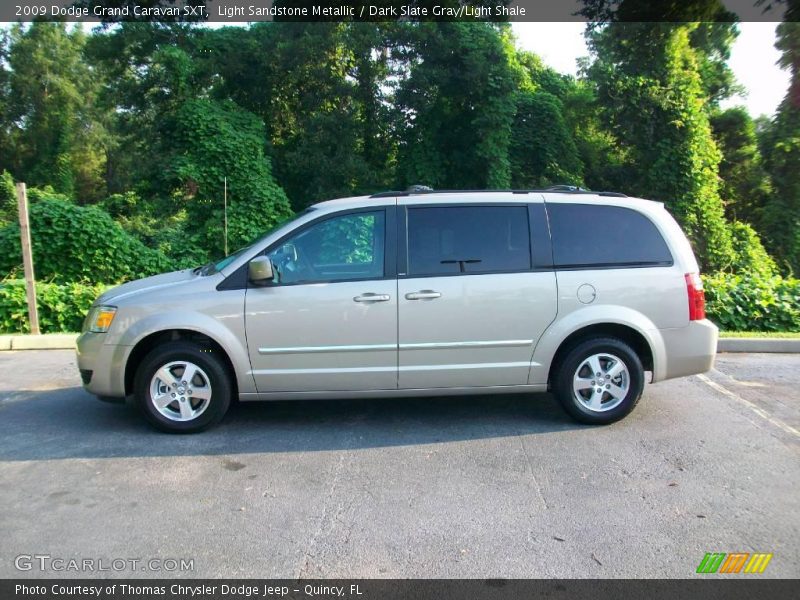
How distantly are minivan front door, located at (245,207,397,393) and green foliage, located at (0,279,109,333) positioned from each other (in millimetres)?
5277

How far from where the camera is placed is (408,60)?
54.3 ft

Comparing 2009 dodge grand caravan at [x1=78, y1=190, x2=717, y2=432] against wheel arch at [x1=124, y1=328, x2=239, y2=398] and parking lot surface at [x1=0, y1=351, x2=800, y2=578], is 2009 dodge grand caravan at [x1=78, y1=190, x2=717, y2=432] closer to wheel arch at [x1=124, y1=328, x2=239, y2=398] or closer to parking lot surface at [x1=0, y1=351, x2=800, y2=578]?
wheel arch at [x1=124, y1=328, x2=239, y2=398]

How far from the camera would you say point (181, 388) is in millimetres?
5008

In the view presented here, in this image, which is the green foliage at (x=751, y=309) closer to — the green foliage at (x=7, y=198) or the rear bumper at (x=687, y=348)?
the rear bumper at (x=687, y=348)

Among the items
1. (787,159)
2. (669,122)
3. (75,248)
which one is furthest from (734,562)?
(787,159)

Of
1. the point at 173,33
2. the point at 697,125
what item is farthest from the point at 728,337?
the point at 173,33

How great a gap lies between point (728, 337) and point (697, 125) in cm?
955

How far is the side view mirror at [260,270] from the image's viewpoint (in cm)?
491

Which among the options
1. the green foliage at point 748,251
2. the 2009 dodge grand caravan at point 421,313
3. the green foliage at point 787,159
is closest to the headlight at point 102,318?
the 2009 dodge grand caravan at point 421,313

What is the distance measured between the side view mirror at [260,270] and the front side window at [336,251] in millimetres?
130

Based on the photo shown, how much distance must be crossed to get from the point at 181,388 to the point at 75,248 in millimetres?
7966

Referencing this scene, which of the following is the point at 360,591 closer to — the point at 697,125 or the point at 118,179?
the point at 697,125

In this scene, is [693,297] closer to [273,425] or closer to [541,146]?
[273,425]

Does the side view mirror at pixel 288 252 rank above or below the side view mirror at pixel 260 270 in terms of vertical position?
above
